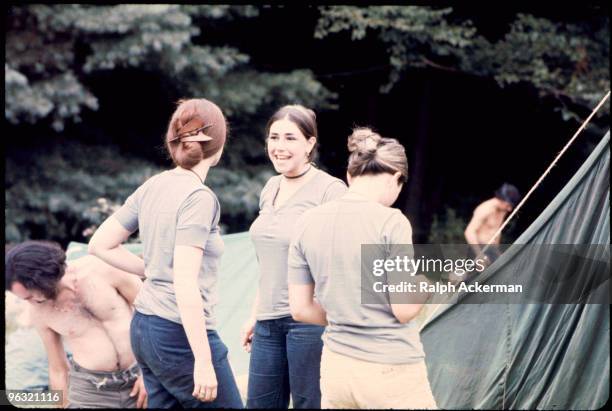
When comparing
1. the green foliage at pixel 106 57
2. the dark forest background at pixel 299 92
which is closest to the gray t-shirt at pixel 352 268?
the dark forest background at pixel 299 92

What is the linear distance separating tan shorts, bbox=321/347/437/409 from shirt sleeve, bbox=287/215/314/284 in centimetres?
21

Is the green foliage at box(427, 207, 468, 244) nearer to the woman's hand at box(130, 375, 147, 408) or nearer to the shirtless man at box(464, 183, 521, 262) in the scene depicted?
the shirtless man at box(464, 183, 521, 262)

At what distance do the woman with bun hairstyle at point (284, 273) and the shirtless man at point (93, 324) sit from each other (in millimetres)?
440

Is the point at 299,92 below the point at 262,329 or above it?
above

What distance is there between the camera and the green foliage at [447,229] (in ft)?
26.0

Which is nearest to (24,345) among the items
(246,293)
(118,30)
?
(246,293)

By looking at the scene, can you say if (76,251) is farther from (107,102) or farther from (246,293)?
(107,102)

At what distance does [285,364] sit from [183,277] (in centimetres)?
43

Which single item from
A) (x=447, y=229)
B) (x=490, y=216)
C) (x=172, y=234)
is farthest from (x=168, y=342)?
(x=447, y=229)

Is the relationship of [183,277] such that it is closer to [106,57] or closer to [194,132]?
[194,132]

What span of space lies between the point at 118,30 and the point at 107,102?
110 cm

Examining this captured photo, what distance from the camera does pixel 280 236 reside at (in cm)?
245

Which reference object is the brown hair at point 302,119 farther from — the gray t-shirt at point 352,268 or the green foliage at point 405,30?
the green foliage at point 405,30

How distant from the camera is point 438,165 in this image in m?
8.35
